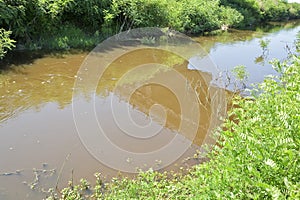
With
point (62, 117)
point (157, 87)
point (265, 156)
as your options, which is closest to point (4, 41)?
point (62, 117)

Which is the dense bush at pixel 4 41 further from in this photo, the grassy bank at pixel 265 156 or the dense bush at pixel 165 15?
the grassy bank at pixel 265 156

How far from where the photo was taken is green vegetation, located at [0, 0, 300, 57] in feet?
28.7

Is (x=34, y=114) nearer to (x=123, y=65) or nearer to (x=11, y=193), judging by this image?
(x=11, y=193)

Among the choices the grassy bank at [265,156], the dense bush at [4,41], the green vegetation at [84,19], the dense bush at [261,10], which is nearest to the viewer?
the grassy bank at [265,156]

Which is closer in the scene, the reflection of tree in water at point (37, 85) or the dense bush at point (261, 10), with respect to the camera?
the reflection of tree in water at point (37, 85)

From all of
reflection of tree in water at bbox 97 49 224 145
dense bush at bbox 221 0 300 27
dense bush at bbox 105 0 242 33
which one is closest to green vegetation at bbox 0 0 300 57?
dense bush at bbox 105 0 242 33

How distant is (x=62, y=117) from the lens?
5422 mm

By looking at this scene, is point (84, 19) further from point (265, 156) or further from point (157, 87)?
point (265, 156)

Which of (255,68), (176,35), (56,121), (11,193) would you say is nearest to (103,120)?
(56,121)

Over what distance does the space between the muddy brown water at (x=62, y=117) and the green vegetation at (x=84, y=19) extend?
1102 mm

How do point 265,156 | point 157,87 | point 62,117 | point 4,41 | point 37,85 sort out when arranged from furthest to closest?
1. point 4,41
2. point 157,87
3. point 37,85
4. point 62,117
5. point 265,156

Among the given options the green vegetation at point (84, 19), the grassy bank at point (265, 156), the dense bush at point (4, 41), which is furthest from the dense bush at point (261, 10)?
the grassy bank at point (265, 156)

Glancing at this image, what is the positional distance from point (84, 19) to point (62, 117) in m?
6.44

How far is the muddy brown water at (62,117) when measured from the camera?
12.6ft
